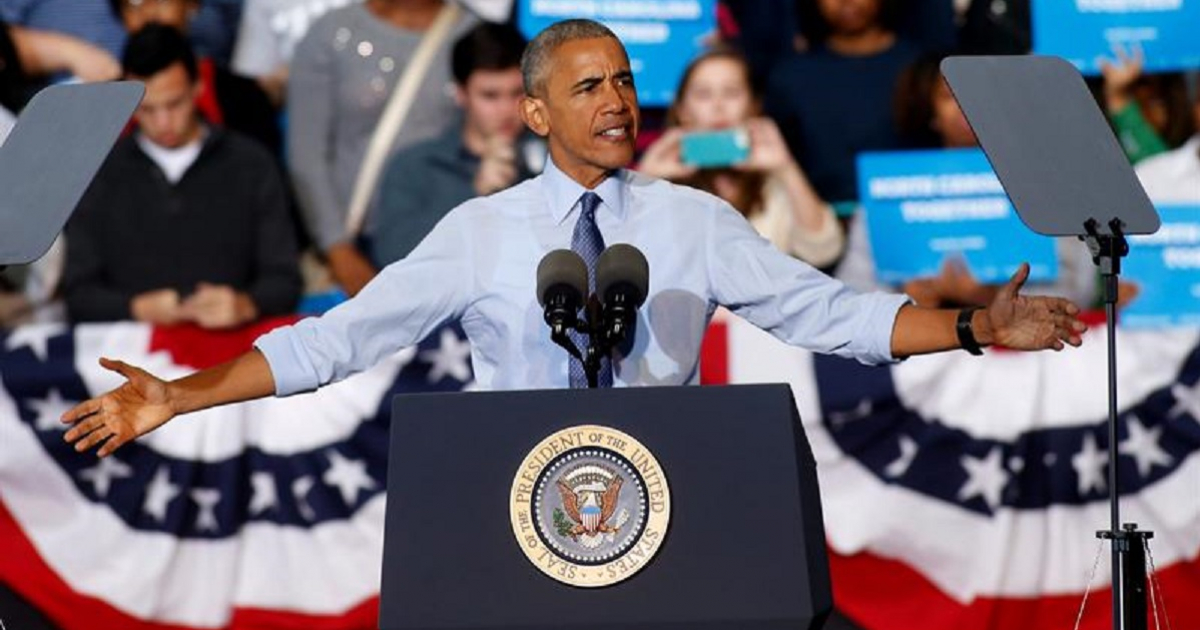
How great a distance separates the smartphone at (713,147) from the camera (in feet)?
22.6

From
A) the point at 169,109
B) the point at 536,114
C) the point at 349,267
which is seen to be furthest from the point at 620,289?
the point at 169,109

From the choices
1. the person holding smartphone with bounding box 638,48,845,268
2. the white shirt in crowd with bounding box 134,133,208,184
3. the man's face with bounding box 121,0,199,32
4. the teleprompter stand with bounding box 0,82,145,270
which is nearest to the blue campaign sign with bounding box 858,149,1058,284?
the person holding smartphone with bounding box 638,48,845,268

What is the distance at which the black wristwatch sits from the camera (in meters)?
3.92

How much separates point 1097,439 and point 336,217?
2402 millimetres

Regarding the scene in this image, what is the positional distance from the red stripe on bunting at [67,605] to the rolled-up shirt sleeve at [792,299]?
2.41m

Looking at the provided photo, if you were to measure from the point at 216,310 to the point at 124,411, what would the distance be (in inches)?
101

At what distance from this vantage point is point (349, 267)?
6926 millimetres

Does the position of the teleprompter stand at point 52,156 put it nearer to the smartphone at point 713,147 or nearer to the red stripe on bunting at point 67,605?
the red stripe on bunting at point 67,605

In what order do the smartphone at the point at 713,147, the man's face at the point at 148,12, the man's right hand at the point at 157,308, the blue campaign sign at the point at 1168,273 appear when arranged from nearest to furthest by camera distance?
the man's right hand at the point at 157,308
the blue campaign sign at the point at 1168,273
the smartphone at the point at 713,147
the man's face at the point at 148,12

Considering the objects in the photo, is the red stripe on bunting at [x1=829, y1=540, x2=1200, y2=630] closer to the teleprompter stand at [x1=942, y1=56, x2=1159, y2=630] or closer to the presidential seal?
the teleprompter stand at [x1=942, y1=56, x2=1159, y2=630]

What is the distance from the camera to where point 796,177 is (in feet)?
22.7

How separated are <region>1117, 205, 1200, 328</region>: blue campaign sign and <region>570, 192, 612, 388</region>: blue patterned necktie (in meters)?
2.85

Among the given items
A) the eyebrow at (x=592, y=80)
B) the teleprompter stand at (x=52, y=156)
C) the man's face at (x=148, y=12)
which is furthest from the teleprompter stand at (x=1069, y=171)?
the man's face at (x=148, y=12)

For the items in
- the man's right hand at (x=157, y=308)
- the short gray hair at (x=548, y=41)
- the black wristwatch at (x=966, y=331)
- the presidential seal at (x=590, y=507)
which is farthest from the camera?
the man's right hand at (x=157, y=308)
